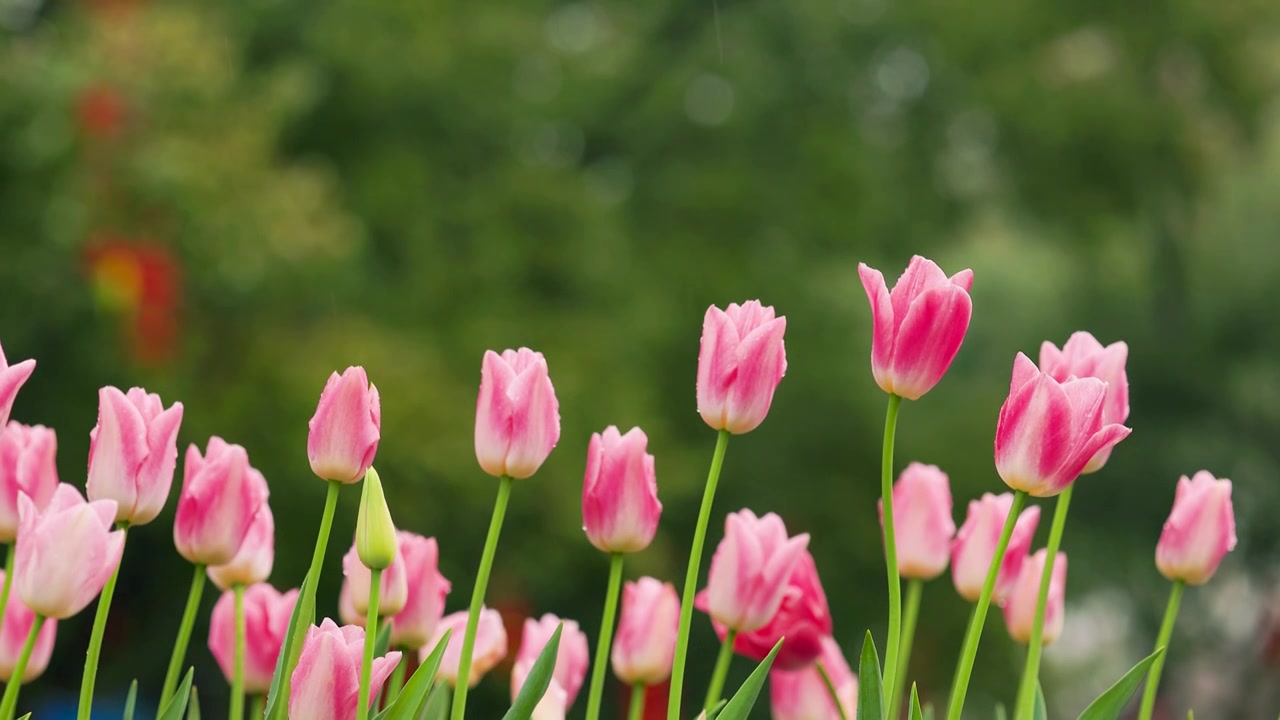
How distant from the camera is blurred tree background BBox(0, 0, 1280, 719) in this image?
34.4 ft

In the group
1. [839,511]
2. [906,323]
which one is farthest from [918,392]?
[839,511]

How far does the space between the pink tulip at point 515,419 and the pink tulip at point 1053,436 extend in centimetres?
36

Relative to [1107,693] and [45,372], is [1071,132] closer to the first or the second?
[45,372]

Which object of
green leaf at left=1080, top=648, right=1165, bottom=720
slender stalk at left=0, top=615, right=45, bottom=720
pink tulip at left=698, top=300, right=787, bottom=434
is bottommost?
green leaf at left=1080, top=648, right=1165, bottom=720

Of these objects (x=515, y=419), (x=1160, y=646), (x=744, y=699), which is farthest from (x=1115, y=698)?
(x=515, y=419)

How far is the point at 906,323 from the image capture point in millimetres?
1235

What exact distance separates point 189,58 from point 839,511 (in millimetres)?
6938

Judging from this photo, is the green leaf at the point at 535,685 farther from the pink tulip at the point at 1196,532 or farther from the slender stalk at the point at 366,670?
the pink tulip at the point at 1196,532

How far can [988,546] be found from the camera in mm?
1626

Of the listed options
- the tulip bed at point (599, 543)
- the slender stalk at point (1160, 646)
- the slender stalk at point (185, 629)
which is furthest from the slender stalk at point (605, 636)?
the slender stalk at point (1160, 646)

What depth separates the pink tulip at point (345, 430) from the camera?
49.7 inches

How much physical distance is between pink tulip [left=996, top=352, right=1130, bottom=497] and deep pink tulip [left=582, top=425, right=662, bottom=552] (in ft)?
1.05

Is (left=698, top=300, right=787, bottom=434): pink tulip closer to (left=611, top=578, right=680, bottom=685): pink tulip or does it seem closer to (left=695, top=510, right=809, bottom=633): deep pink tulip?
(left=695, top=510, right=809, bottom=633): deep pink tulip

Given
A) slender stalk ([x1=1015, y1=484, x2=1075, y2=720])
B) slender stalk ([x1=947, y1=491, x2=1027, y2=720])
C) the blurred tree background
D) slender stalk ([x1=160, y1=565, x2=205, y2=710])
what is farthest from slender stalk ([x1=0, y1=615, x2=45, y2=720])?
the blurred tree background
